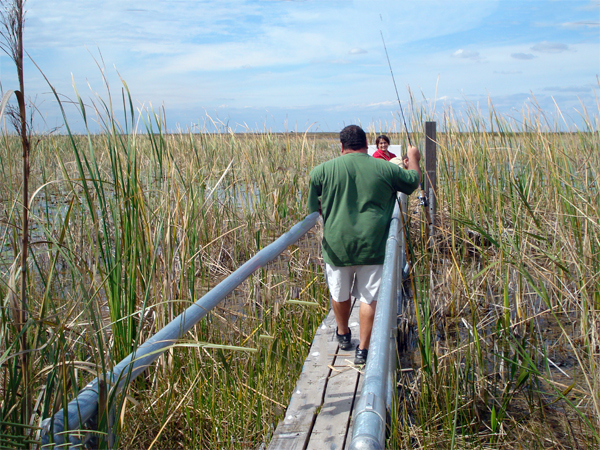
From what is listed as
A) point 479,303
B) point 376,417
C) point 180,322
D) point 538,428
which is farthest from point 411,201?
point 376,417

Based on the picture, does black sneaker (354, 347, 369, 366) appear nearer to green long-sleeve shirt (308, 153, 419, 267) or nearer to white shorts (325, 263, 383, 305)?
white shorts (325, 263, 383, 305)

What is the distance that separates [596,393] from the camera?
179 centimetres

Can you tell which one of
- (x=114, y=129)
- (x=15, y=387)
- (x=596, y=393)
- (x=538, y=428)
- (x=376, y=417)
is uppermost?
(x=114, y=129)

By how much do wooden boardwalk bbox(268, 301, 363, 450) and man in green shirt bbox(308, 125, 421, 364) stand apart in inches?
8.6

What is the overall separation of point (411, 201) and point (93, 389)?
593cm

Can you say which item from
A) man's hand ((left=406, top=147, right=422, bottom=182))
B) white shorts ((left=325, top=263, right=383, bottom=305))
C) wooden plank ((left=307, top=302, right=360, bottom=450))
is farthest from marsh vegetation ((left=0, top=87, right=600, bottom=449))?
man's hand ((left=406, top=147, right=422, bottom=182))

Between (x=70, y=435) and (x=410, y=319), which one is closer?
(x=70, y=435)

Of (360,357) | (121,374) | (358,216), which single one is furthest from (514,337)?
(121,374)

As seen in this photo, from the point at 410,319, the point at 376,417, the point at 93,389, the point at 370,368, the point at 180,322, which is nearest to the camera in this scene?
the point at 376,417

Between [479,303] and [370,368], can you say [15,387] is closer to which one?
[370,368]

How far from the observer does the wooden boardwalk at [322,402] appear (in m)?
1.97

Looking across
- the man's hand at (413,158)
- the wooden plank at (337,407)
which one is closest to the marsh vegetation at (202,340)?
the wooden plank at (337,407)

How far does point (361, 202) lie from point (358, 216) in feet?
0.31

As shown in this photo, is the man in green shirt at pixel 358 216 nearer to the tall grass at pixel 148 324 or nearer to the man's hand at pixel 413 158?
the man's hand at pixel 413 158
